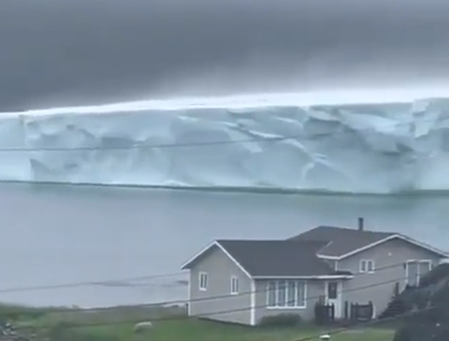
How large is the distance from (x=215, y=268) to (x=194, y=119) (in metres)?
0.42

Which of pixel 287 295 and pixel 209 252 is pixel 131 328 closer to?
pixel 209 252

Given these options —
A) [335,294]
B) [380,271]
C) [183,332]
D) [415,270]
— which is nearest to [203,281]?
[183,332]

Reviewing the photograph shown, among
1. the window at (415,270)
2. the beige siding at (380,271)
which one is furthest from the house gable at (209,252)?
the window at (415,270)

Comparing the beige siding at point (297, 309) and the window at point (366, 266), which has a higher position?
the window at point (366, 266)

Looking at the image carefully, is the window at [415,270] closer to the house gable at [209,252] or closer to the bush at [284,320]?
the bush at [284,320]

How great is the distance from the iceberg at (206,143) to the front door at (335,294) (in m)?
0.27

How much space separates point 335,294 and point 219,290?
33 cm

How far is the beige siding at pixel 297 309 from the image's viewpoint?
239 centimetres

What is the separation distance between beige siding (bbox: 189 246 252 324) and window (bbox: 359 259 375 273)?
33cm

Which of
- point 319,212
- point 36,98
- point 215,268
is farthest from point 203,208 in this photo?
point 36,98

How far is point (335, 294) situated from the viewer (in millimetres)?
2428

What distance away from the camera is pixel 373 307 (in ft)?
8.05

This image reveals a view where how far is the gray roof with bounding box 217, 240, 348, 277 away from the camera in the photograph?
2395mm

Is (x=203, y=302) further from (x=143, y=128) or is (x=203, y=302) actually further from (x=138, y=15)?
(x=138, y=15)
